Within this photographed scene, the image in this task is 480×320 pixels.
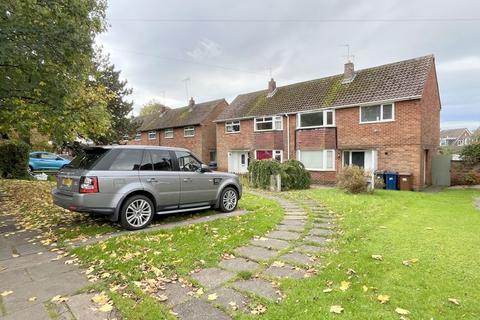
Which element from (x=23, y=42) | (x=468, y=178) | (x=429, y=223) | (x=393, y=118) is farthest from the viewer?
(x=468, y=178)

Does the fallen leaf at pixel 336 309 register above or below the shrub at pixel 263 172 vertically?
below

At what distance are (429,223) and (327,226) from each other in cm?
248

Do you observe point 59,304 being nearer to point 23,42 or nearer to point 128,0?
point 23,42

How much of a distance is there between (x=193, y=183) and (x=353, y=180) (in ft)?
25.4

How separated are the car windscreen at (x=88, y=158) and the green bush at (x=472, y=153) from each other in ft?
64.2

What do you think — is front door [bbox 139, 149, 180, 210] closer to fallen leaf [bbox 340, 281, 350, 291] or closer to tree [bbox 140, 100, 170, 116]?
fallen leaf [bbox 340, 281, 350, 291]

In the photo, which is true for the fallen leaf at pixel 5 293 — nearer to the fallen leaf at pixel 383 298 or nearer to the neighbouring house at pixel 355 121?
the fallen leaf at pixel 383 298

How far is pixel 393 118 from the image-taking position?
53.5 feet

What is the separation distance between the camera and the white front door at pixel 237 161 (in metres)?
25.9

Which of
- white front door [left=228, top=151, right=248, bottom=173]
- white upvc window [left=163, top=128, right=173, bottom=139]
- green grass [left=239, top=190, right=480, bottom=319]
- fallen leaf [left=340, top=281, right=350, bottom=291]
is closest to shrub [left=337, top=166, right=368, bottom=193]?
green grass [left=239, top=190, right=480, bottom=319]

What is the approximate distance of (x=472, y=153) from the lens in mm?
17641

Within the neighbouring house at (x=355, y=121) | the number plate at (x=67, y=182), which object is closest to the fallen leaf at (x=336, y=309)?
the number plate at (x=67, y=182)

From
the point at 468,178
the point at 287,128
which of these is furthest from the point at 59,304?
the point at 468,178

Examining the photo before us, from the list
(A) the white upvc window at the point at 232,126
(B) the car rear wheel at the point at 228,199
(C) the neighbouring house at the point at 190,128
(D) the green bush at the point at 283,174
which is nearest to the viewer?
(B) the car rear wheel at the point at 228,199
